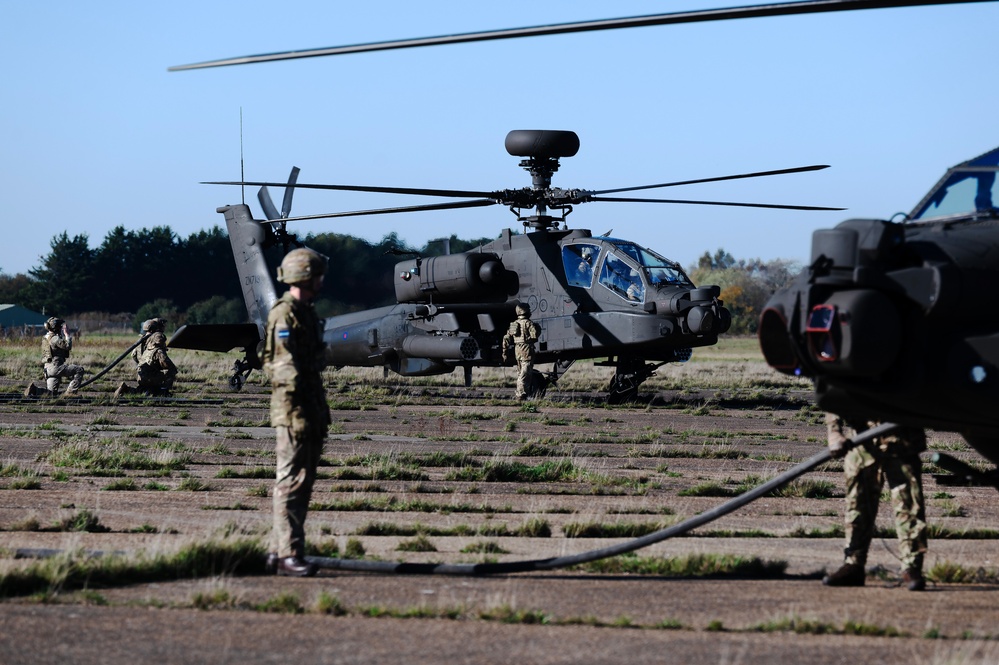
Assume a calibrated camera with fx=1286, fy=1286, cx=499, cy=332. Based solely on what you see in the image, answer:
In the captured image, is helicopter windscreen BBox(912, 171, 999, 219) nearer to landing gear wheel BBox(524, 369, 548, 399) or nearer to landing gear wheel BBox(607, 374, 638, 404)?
landing gear wheel BBox(607, 374, 638, 404)

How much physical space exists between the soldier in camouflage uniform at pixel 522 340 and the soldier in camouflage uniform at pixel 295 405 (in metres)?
15.8

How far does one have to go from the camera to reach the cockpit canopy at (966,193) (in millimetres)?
7242

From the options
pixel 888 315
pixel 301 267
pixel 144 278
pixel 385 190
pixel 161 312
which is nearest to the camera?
pixel 888 315

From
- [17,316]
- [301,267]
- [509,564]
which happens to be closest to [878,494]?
[509,564]

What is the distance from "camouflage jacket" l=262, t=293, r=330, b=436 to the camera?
7.55 metres

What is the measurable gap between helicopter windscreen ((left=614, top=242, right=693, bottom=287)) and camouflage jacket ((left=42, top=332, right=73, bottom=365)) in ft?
35.2

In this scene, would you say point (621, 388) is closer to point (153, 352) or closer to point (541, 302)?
point (541, 302)

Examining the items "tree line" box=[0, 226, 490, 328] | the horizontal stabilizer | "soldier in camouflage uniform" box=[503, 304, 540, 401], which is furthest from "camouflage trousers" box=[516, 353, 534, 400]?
"tree line" box=[0, 226, 490, 328]

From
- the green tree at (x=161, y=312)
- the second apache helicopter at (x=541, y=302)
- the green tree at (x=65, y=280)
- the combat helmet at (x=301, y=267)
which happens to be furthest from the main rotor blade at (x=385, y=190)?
the green tree at (x=65, y=280)

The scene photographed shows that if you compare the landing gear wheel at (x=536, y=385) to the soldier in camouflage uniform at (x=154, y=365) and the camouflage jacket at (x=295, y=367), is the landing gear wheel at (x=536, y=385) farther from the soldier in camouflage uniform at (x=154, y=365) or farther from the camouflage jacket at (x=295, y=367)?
the camouflage jacket at (x=295, y=367)

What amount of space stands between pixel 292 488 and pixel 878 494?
133 inches

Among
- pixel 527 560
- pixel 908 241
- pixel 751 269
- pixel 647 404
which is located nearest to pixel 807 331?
pixel 908 241

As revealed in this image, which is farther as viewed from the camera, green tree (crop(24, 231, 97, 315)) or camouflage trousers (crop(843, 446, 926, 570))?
green tree (crop(24, 231, 97, 315))

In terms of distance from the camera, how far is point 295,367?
760 centimetres
